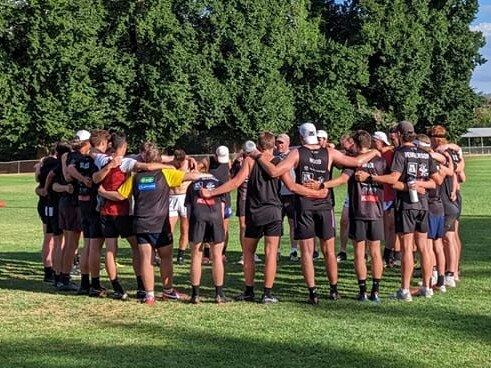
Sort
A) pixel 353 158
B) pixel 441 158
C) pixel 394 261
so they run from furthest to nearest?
pixel 394 261
pixel 441 158
pixel 353 158

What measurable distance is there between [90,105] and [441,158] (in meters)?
40.5

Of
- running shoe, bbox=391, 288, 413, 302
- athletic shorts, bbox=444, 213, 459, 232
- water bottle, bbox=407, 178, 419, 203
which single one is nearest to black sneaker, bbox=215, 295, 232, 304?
running shoe, bbox=391, 288, 413, 302

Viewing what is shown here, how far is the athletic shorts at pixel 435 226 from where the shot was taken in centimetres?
905

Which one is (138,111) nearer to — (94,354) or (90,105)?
(90,105)

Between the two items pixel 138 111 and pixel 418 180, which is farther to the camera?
pixel 138 111

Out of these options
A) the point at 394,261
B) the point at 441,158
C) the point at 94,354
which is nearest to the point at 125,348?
the point at 94,354

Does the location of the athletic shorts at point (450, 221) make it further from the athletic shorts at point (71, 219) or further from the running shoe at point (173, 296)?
the athletic shorts at point (71, 219)

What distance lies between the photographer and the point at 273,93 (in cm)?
5297

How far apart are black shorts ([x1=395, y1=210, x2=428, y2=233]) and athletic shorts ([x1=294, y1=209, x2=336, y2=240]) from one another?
825mm

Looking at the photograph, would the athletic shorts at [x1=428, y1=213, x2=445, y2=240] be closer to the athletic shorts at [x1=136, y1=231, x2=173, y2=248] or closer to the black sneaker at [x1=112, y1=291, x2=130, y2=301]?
the athletic shorts at [x1=136, y1=231, x2=173, y2=248]

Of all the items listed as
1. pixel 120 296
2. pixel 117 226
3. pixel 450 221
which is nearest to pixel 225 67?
pixel 450 221

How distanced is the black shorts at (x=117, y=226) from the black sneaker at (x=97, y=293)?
30.0 inches

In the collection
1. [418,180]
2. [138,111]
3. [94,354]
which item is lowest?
[94,354]

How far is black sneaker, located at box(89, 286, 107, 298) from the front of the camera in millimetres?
9008
